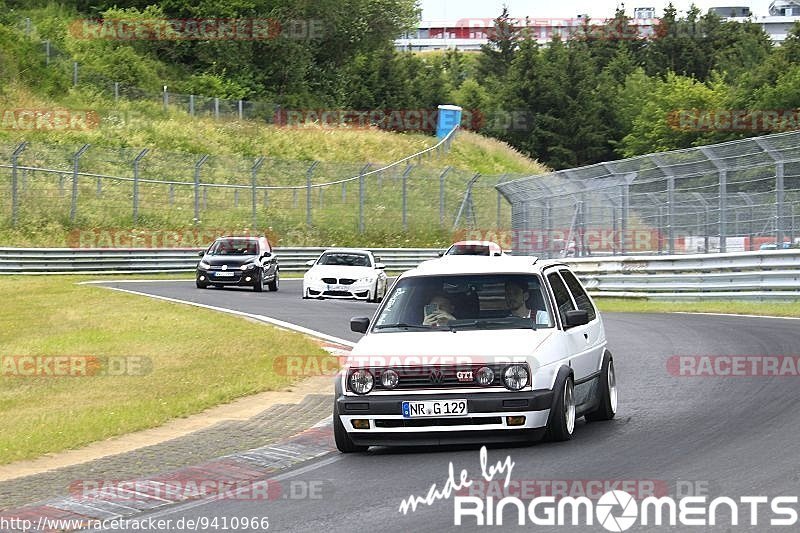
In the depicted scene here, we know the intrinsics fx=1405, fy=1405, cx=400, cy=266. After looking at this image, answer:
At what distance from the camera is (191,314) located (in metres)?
25.8

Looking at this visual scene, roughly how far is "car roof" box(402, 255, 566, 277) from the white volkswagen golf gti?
2cm

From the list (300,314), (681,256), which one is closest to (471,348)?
(300,314)

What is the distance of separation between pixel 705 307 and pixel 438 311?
17216 mm

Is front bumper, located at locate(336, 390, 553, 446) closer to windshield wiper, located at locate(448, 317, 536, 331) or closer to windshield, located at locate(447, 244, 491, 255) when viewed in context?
windshield wiper, located at locate(448, 317, 536, 331)

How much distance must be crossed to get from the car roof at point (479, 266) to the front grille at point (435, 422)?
1.69m

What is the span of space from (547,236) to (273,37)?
41.8 meters

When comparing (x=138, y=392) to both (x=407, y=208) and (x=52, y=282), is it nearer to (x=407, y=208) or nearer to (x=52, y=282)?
(x=52, y=282)

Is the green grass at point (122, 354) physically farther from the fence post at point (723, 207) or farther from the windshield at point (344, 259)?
the fence post at point (723, 207)

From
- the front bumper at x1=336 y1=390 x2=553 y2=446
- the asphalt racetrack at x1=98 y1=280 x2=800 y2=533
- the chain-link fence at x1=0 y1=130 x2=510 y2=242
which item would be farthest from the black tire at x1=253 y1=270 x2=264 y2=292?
the front bumper at x1=336 y1=390 x2=553 y2=446

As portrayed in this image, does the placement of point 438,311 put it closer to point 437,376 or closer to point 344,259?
point 437,376


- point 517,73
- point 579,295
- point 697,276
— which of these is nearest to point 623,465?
point 579,295

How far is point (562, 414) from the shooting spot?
10.5 metres

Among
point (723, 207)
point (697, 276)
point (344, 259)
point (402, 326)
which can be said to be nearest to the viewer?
point (402, 326)

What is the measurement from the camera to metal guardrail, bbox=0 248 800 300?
27.1 m
